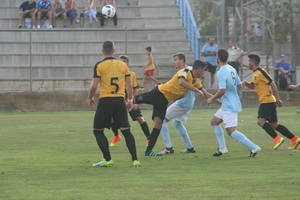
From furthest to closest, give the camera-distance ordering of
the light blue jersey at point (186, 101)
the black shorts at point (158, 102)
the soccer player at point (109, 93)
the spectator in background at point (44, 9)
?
the spectator in background at point (44, 9), the light blue jersey at point (186, 101), the black shorts at point (158, 102), the soccer player at point (109, 93)

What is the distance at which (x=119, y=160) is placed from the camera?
1487 centimetres

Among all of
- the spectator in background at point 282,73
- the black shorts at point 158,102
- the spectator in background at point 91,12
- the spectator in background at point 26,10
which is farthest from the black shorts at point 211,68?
the black shorts at point 158,102

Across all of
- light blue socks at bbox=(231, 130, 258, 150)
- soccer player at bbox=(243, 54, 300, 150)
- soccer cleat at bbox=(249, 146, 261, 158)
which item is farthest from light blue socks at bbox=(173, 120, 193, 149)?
soccer cleat at bbox=(249, 146, 261, 158)

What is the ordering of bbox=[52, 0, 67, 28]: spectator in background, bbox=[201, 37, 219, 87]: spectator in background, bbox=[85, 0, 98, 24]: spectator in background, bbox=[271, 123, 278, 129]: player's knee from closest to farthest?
bbox=[271, 123, 278, 129]: player's knee → bbox=[201, 37, 219, 87]: spectator in background → bbox=[52, 0, 67, 28]: spectator in background → bbox=[85, 0, 98, 24]: spectator in background

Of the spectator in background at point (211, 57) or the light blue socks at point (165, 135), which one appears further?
the spectator in background at point (211, 57)

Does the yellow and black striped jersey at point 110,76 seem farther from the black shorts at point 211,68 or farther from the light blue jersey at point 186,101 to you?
the black shorts at point 211,68

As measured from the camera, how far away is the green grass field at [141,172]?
34.6 ft

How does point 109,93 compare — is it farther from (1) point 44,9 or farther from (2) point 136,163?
(1) point 44,9

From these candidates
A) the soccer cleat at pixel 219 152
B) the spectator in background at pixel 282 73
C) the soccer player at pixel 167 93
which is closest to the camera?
the soccer cleat at pixel 219 152

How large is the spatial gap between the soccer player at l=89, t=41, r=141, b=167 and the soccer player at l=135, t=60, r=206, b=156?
1908 mm

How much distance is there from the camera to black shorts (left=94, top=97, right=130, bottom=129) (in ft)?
44.9

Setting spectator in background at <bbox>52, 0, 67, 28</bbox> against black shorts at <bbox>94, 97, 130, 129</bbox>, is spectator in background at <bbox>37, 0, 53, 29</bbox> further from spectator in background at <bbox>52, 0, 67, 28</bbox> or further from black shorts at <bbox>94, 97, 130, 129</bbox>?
black shorts at <bbox>94, 97, 130, 129</bbox>

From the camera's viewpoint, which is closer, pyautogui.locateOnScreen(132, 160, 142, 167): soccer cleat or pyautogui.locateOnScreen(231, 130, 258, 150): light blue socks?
pyautogui.locateOnScreen(132, 160, 142, 167): soccer cleat

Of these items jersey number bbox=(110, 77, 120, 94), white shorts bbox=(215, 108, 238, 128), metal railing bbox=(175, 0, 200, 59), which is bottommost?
white shorts bbox=(215, 108, 238, 128)
